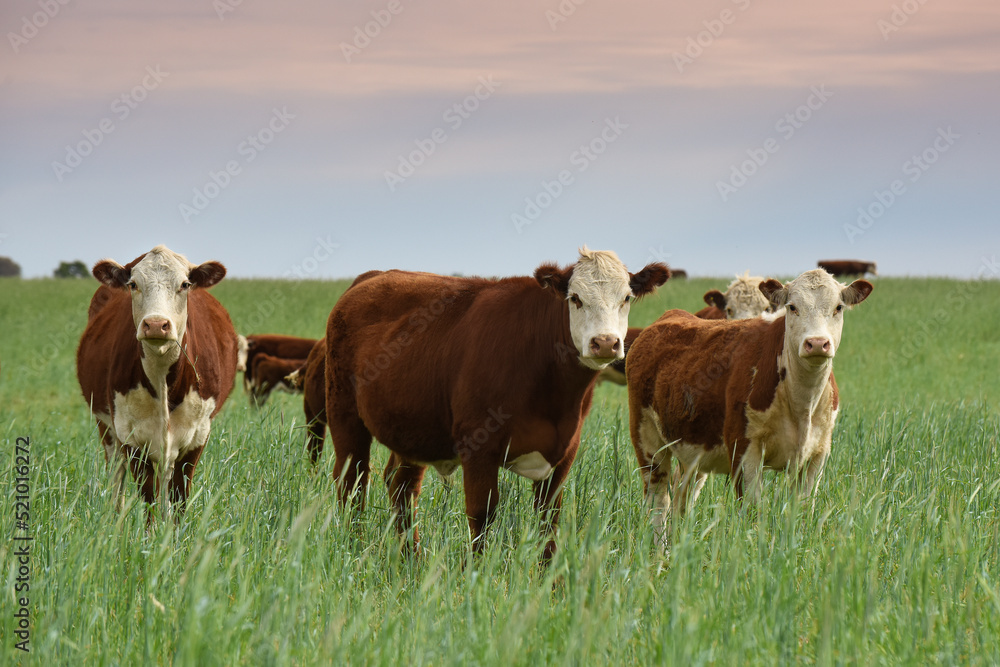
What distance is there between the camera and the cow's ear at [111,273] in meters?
6.30

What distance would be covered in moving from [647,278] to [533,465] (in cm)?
136

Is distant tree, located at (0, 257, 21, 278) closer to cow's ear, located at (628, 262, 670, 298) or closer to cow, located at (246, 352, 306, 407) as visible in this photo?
cow, located at (246, 352, 306, 407)

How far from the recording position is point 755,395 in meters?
6.27

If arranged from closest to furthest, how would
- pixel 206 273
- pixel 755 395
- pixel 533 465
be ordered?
1. pixel 533 465
2. pixel 755 395
3. pixel 206 273

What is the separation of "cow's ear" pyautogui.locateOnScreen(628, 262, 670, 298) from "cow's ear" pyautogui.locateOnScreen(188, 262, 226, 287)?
2959 mm

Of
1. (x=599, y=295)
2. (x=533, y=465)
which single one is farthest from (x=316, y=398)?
(x=599, y=295)

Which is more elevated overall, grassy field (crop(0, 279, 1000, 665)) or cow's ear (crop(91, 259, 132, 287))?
cow's ear (crop(91, 259, 132, 287))

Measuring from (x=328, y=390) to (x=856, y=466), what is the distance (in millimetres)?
4669

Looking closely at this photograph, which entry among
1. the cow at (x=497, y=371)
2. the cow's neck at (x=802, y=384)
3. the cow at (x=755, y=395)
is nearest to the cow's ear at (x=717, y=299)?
the cow at (x=755, y=395)

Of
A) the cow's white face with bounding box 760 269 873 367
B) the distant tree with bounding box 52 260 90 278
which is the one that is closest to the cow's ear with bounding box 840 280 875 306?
the cow's white face with bounding box 760 269 873 367

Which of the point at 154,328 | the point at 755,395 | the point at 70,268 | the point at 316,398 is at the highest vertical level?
the point at 70,268

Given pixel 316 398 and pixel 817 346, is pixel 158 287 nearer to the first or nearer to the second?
pixel 316 398

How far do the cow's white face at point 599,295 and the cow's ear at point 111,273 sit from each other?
3001 mm

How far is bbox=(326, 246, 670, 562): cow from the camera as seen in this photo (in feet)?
17.8
